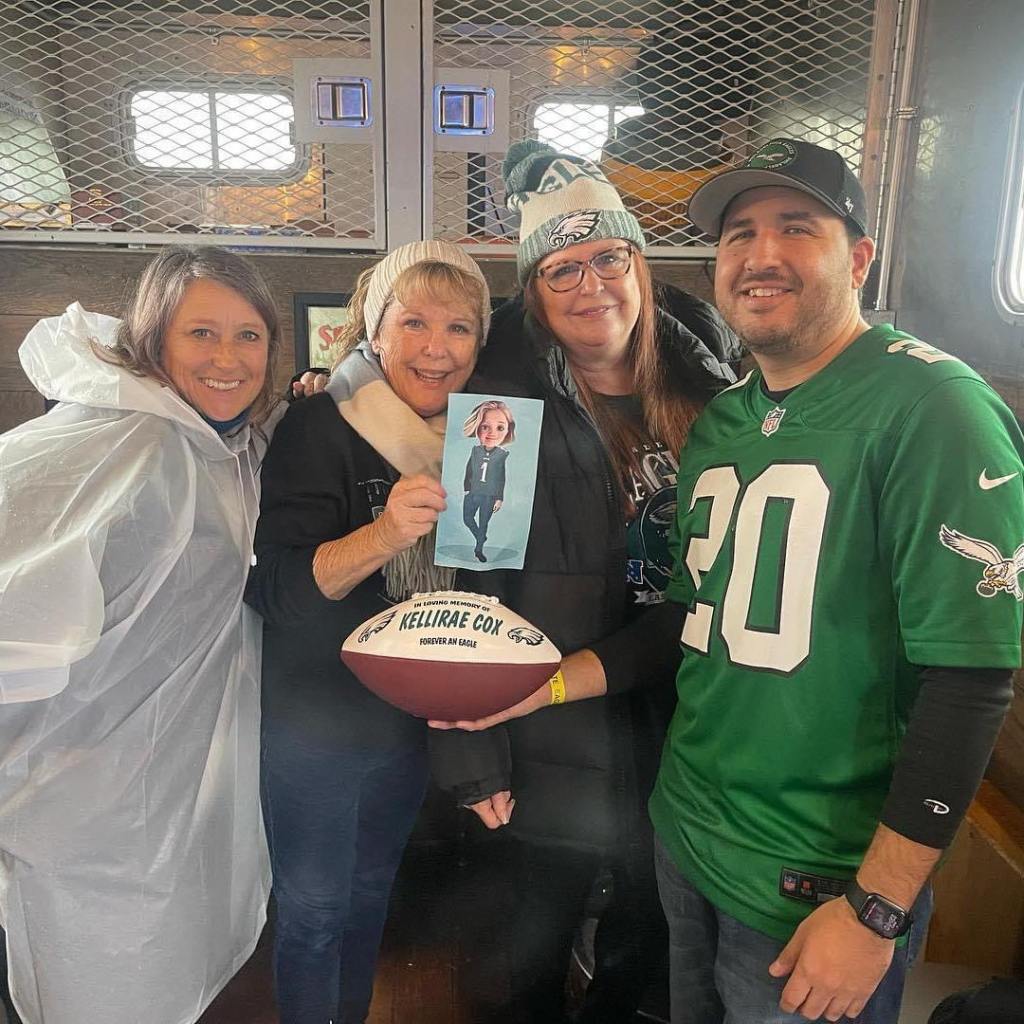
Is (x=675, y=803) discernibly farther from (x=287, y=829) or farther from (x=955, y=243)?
(x=955, y=243)

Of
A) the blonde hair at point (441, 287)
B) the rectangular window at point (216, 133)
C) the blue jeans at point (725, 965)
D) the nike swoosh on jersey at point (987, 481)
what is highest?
the rectangular window at point (216, 133)

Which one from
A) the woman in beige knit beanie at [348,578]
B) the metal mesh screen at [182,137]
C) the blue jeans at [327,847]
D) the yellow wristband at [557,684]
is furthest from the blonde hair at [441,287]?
the blue jeans at [327,847]

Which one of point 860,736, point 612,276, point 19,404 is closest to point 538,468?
point 612,276

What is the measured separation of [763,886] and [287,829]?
33.7 inches

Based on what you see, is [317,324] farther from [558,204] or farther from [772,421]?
[772,421]

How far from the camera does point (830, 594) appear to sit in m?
0.96

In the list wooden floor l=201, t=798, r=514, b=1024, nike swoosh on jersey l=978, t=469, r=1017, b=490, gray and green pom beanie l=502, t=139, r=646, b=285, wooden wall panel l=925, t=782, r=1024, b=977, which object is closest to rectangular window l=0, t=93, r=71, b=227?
gray and green pom beanie l=502, t=139, r=646, b=285

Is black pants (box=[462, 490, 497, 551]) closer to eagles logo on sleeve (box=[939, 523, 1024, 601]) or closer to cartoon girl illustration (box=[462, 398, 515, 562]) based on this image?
cartoon girl illustration (box=[462, 398, 515, 562])

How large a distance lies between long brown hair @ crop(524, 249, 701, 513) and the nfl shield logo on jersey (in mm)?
317

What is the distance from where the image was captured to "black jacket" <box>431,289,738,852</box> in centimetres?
130

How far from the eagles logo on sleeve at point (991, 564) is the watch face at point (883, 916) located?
15.1 inches

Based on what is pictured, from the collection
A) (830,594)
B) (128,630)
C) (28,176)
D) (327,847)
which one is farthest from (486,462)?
(28,176)

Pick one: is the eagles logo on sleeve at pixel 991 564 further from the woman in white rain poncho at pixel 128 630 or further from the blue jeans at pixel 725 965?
the woman in white rain poncho at pixel 128 630

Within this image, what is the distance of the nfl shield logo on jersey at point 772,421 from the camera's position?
3.44ft
